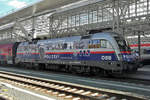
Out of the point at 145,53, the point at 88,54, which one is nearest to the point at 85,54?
the point at 88,54

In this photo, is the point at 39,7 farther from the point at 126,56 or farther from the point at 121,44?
the point at 126,56

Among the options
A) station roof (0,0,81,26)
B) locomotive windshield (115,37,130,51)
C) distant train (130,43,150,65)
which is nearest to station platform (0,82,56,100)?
locomotive windshield (115,37,130,51)

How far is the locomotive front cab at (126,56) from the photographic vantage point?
12.4 m

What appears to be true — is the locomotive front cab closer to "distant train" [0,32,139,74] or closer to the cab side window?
"distant train" [0,32,139,74]

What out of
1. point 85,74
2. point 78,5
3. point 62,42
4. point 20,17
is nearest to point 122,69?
point 85,74

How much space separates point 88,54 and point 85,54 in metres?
0.35

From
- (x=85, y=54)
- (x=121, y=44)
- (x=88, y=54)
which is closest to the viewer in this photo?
(x=121, y=44)

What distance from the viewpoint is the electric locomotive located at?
497 inches

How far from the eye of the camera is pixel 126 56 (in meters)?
12.8

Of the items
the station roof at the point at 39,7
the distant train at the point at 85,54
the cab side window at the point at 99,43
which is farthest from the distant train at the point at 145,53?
the station roof at the point at 39,7

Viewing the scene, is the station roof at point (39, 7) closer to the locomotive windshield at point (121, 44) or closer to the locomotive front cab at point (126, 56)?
the locomotive windshield at point (121, 44)

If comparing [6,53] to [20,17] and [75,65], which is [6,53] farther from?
[75,65]

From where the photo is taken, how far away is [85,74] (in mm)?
15375

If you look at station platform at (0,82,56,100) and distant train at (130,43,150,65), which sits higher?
distant train at (130,43,150,65)
